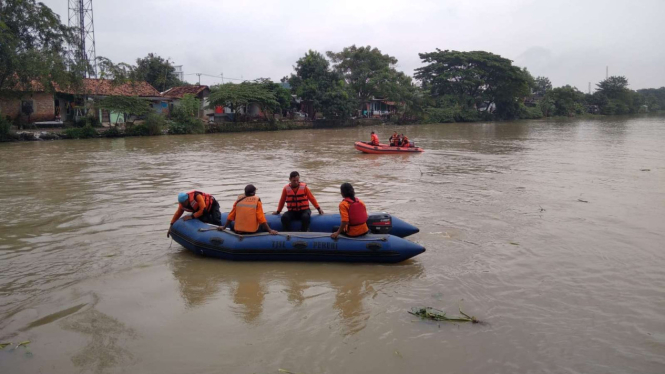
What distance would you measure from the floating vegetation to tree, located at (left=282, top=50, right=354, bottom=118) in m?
33.9

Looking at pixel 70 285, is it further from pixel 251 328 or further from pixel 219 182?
pixel 219 182

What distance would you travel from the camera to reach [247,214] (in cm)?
636

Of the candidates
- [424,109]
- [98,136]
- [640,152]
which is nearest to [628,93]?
[424,109]

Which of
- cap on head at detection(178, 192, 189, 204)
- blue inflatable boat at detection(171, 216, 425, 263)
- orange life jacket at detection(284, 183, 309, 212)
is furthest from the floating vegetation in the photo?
cap on head at detection(178, 192, 189, 204)

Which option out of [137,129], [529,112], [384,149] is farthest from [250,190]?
[529,112]

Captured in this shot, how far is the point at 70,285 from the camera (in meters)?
5.62

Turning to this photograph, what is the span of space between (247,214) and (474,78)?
47.4 meters

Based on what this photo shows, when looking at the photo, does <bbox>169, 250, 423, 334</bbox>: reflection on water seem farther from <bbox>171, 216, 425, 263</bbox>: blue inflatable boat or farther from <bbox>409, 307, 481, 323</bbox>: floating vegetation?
<bbox>409, 307, 481, 323</bbox>: floating vegetation

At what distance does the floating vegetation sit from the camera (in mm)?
4605

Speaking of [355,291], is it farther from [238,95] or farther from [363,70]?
[363,70]

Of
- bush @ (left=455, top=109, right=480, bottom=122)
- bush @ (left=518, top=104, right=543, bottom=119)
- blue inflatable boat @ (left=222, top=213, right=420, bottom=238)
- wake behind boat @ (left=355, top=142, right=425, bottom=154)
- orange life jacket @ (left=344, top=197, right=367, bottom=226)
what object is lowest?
blue inflatable boat @ (left=222, top=213, right=420, bottom=238)

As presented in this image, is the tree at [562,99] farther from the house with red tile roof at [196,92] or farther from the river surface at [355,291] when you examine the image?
the river surface at [355,291]

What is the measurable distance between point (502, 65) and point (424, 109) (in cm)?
1031

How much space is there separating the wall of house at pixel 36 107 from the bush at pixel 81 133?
299cm
